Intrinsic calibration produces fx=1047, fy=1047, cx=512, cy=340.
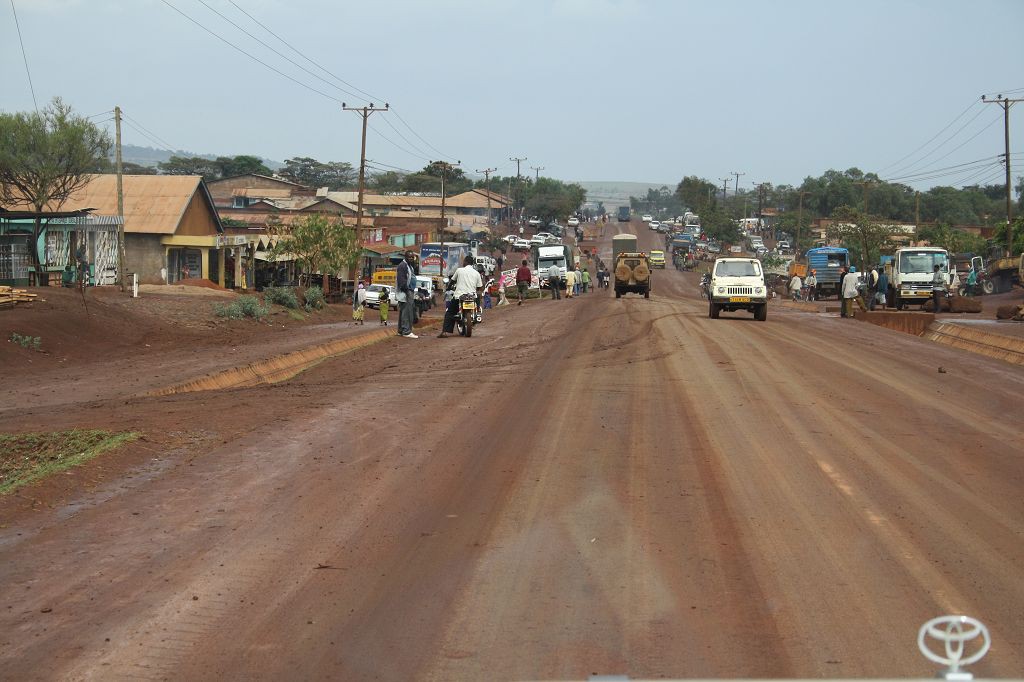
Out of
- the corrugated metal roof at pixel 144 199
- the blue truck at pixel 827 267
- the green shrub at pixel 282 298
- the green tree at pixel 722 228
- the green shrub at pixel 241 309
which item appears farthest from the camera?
the green tree at pixel 722 228

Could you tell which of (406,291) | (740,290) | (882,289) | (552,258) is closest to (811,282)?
(552,258)

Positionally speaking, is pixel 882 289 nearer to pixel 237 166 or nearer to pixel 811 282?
pixel 811 282

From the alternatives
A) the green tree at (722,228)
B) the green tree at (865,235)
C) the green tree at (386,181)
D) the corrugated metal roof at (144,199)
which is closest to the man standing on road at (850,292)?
the corrugated metal roof at (144,199)

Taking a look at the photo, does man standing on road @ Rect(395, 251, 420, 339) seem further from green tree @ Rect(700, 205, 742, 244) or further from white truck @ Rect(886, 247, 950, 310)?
green tree @ Rect(700, 205, 742, 244)

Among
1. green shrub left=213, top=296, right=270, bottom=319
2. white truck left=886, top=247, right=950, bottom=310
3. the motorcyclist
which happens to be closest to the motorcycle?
the motorcyclist

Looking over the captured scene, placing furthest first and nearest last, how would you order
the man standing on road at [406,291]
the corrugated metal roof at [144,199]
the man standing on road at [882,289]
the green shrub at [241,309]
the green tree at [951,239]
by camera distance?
the green tree at [951,239] < the corrugated metal roof at [144,199] < the man standing on road at [882,289] < the green shrub at [241,309] < the man standing on road at [406,291]

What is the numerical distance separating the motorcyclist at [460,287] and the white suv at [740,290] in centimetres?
1048

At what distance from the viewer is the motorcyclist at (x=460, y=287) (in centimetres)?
2408

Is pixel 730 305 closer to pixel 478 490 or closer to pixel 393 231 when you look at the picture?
pixel 478 490

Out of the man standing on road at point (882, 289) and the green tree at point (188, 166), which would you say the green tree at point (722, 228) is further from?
the man standing on road at point (882, 289)

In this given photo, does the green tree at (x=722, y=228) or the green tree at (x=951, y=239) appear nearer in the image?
the green tree at (x=951, y=239)

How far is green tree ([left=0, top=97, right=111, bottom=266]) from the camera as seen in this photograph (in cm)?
4750

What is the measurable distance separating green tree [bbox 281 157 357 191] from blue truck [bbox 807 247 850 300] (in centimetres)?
11829

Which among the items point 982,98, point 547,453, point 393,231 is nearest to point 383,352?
point 547,453
